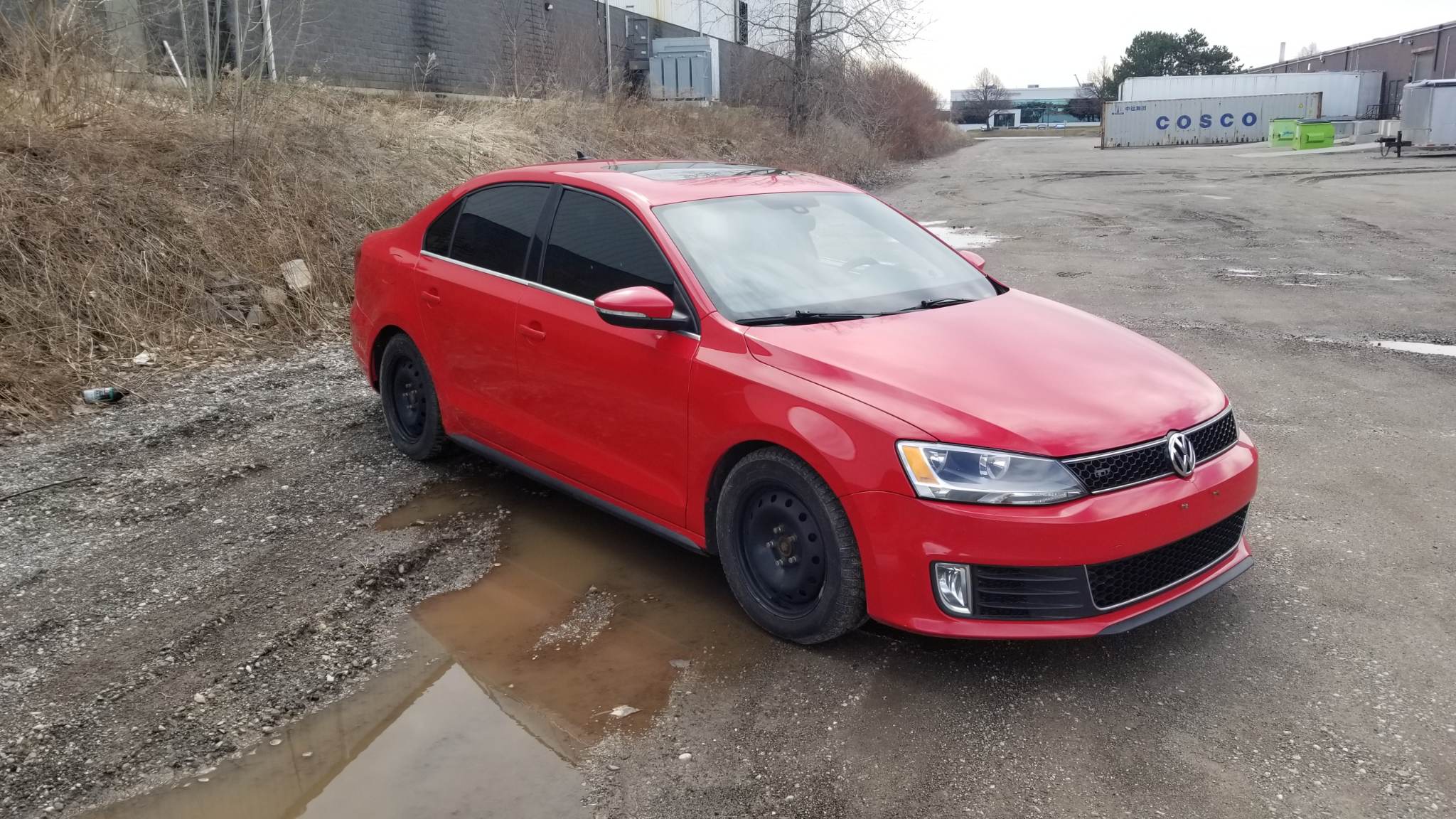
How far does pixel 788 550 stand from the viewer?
3756mm

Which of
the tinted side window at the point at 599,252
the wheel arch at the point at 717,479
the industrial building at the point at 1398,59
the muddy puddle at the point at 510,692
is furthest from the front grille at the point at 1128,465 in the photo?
the industrial building at the point at 1398,59

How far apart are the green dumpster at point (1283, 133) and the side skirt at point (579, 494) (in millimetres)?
52848

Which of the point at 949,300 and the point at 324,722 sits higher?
the point at 949,300

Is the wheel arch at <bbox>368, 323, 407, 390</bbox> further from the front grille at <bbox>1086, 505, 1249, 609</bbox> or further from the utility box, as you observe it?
the utility box

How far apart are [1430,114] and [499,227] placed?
42.0m

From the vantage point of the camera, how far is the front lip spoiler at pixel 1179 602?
3395mm

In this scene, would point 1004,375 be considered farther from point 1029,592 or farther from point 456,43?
point 456,43

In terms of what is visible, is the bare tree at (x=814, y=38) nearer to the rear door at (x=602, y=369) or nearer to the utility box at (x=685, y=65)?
the utility box at (x=685, y=65)

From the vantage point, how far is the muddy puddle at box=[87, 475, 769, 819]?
3051 mm

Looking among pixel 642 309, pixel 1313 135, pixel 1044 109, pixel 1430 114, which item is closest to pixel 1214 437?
pixel 642 309

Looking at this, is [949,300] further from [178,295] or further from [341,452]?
[178,295]

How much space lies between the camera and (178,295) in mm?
8695

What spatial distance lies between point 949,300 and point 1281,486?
7.13 ft

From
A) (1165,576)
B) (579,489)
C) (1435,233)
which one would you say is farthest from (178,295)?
(1435,233)
